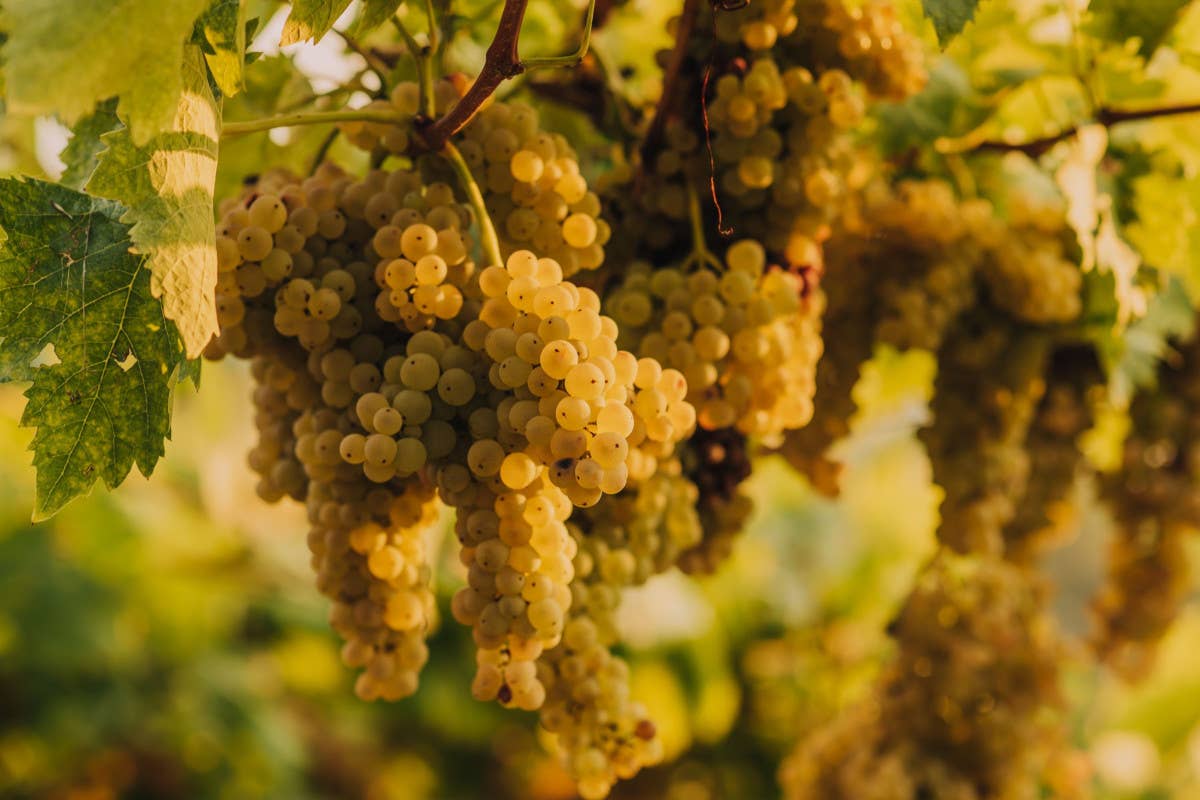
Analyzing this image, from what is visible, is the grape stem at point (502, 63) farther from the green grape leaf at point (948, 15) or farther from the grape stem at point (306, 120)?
the green grape leaf at point (948, 15)

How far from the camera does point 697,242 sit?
704mm

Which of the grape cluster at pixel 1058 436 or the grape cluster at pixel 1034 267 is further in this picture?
the grape cluster at pixel 1058 436

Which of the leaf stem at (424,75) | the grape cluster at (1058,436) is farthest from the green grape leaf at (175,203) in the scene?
the grape cluster at (1058,436)

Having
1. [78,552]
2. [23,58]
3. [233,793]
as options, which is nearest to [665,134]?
[23,58]

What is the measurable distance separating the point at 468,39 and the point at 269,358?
428 mm

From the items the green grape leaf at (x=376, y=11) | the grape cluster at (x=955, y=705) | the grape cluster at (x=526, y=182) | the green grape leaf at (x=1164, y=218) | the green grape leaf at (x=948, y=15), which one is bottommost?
the grape cluster at (x=955, y=705)

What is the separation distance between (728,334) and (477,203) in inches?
7.5

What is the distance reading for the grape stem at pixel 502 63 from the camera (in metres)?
0.52

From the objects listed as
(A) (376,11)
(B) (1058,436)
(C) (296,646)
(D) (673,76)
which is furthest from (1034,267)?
(C) (296,646)

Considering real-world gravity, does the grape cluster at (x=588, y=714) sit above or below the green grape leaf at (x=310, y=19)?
below

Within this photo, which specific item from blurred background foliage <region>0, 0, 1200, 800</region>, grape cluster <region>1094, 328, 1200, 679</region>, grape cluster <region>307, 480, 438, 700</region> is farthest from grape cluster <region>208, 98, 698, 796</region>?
blurred background foliage <region>0, 0, 1200, 800</region>

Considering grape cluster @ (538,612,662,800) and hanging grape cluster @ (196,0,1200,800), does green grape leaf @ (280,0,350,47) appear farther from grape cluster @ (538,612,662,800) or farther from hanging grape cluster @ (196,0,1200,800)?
grape cluster @ (538,612,662,800)

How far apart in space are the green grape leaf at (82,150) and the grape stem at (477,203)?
7.8 inches

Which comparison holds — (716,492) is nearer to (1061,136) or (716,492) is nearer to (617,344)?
(617,344)
